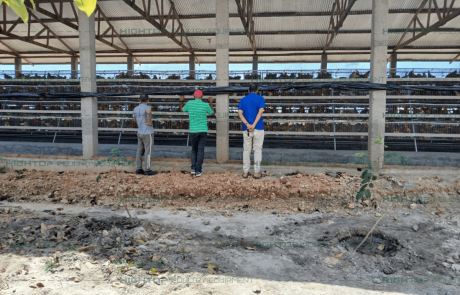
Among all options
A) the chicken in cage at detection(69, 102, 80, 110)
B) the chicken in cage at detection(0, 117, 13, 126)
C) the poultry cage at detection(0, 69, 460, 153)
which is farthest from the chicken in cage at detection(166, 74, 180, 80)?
the chicken in cage at detection(0, 117, 13, 126)

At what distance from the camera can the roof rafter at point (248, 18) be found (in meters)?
10.6

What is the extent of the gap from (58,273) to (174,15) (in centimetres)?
1228

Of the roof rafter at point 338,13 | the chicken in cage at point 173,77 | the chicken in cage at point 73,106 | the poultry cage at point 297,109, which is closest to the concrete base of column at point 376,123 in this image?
the poultry cage at point 297,109

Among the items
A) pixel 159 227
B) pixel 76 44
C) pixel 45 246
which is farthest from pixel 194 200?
pixel 76 44

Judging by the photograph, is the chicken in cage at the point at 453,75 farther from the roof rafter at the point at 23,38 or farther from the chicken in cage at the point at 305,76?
the roof rafter at the point at 23,38

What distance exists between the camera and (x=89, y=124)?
24.1 feet

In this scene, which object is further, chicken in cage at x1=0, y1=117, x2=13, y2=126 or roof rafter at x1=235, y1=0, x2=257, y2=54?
chicken in cage at x1=0, y1=117, x2=13, y2=126

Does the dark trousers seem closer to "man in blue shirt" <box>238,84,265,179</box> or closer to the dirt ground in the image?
the dirt ground

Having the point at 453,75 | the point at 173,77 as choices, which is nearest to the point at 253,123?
the point at 173,77

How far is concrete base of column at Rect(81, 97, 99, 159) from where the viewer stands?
725cm

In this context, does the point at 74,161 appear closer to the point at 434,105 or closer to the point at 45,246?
the point at 45,246

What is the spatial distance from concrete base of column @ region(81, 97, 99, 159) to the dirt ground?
105 cm

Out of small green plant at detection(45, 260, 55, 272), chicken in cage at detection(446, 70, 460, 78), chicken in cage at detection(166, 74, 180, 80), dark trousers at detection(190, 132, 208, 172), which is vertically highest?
chicken in cage at detection(166, 74, 180, 80)

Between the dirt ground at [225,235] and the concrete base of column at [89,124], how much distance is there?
3.45ft
